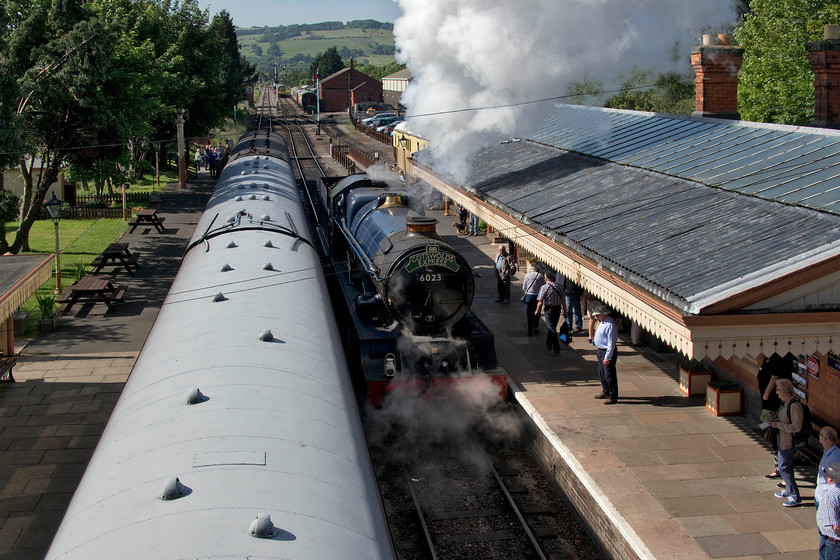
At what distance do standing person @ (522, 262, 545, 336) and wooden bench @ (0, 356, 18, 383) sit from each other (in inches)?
345

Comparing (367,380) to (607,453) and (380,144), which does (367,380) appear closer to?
(607,453)

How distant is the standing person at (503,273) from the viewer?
16422mm

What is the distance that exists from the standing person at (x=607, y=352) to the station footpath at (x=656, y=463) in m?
0.29

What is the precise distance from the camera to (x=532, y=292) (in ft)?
48.0

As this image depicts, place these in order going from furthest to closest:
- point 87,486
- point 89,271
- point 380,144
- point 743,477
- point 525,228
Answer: point 380,144
point 89,271
point 525,228
point 743,477
point 87,486

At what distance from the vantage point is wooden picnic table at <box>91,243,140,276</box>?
19.9 m

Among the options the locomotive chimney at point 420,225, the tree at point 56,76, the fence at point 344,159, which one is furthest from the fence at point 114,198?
the locomotive chimney at point 420,225

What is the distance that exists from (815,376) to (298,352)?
6665 millimetres

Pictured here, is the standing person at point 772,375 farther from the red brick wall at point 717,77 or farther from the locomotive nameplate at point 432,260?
the red brick wall at point 717,77

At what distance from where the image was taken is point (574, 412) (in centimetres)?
1109

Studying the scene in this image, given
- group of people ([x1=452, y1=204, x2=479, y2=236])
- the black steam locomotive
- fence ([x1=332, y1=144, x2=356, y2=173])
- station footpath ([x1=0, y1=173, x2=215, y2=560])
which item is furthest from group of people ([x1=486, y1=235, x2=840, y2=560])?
fence ([x1=332, y1=144, x2=356, y2=173])

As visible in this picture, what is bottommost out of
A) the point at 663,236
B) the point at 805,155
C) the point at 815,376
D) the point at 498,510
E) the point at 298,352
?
the point at 498,510

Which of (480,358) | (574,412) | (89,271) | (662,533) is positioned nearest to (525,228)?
(480,358)

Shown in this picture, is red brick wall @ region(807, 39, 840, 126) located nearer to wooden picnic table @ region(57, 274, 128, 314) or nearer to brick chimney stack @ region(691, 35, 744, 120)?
brick chimney stack @ region(691, 35, 744, 120)
